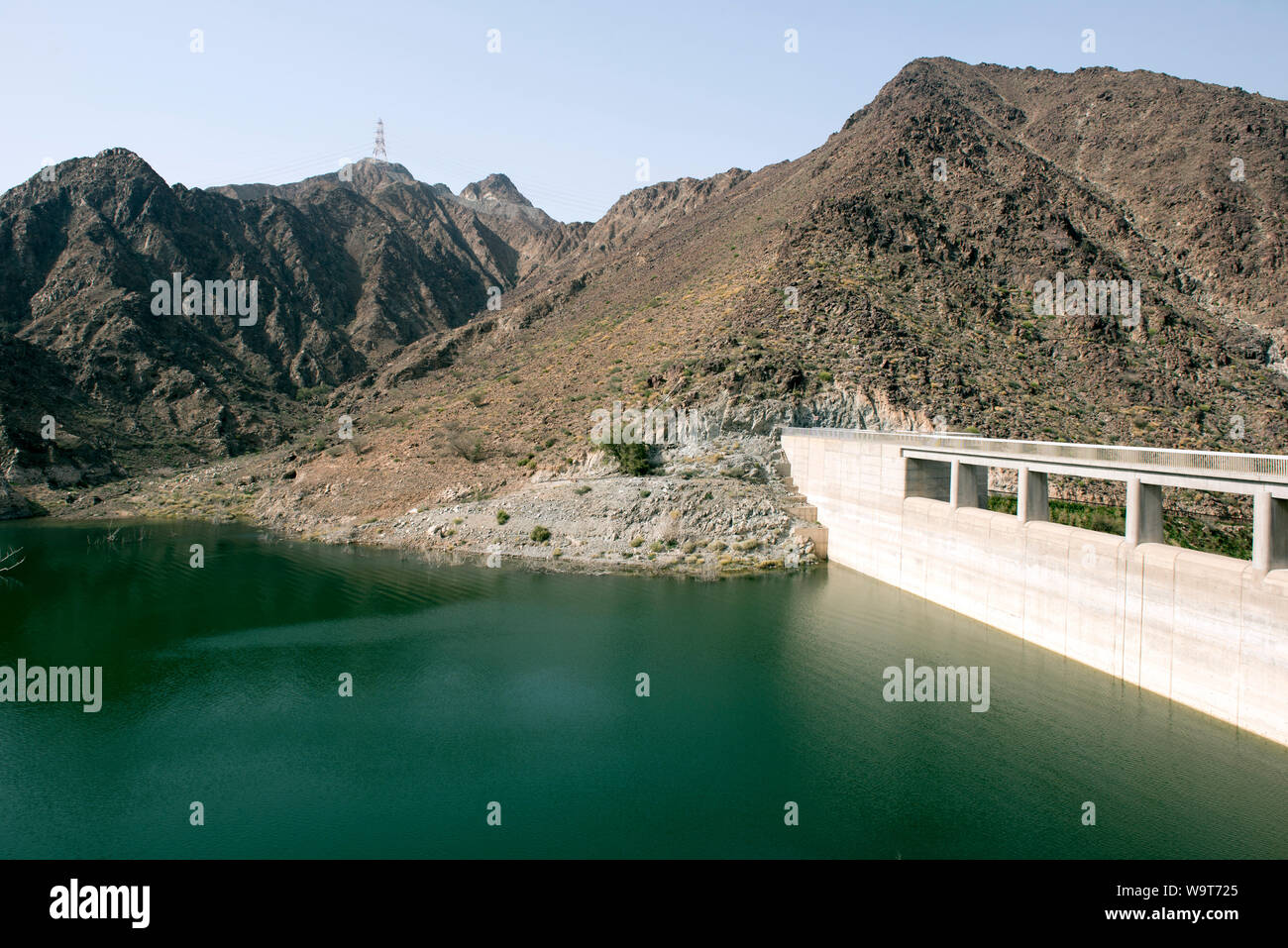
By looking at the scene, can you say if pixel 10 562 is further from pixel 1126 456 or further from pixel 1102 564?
pixel 1126 456

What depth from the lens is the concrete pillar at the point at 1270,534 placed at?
1858 cm

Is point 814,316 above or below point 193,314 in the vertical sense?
below

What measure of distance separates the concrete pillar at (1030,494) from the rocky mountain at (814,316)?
17046 millimetres

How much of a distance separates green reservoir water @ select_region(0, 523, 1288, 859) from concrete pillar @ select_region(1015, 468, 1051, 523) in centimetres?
386

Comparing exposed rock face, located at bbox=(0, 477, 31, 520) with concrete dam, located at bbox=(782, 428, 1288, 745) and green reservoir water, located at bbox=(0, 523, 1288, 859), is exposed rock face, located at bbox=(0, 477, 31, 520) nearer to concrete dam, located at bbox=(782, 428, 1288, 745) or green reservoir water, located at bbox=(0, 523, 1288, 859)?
green reservoir water, located at bbox=(0, 523, 1288, 859)

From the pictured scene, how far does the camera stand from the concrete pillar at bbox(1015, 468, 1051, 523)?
88.2 feet

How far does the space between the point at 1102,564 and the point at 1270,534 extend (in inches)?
178

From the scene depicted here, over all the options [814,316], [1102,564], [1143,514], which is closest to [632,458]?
[814,316]

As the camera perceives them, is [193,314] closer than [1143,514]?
No

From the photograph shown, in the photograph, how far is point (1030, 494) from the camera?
26984 millimetres

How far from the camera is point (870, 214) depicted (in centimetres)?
5938

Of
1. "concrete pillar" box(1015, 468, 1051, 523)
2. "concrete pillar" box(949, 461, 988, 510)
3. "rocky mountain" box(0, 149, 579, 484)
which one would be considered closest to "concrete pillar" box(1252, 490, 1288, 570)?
"concrete pillar" box(1015, 468, 1051, 523)

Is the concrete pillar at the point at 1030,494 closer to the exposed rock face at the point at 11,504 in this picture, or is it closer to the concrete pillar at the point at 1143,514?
the concrete pillar at the point at 1143,514
